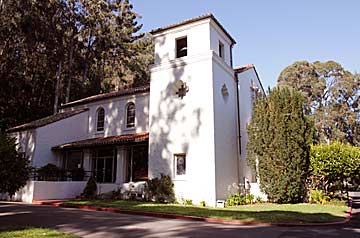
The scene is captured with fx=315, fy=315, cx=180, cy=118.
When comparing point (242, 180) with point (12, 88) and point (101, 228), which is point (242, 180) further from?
point (12, 88)

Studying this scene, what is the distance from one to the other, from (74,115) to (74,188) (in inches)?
249

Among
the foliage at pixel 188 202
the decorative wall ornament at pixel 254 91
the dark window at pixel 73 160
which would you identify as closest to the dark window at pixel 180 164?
the foliage at pixel 188 202

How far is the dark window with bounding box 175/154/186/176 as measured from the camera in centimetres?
1727

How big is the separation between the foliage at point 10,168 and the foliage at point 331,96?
36.7 metres

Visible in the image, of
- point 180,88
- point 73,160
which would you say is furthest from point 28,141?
point 180,88

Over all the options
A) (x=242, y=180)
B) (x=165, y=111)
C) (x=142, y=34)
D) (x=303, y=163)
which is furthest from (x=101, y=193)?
(x=142, y=34)

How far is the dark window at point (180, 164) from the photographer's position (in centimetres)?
1727

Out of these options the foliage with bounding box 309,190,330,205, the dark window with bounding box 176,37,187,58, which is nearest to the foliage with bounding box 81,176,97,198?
the dark window with bounding box 176,37,187,58

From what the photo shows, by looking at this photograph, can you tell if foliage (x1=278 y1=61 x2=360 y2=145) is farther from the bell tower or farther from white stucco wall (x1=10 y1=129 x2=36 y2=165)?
white stucco wall (x1=10 y1=129 x2=36 y2=165)

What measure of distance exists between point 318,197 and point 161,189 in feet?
27.1

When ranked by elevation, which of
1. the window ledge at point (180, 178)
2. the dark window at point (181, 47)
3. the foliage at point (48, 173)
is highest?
the dark window at point (181, 47)

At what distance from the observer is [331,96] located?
41.7 m

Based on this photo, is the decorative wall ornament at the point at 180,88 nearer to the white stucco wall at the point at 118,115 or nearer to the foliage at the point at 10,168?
the white stucco wall at the point at 118,115

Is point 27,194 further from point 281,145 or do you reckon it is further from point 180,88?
point 281,145
